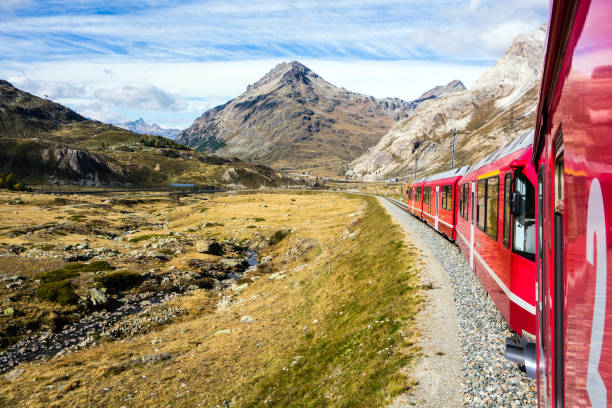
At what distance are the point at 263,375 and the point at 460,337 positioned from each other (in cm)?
1080

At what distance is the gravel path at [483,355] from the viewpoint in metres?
10.1

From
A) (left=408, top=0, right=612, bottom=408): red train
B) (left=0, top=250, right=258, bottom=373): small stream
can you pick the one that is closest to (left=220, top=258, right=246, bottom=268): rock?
(left=0, top=250, right=258, bottom=373): small stream

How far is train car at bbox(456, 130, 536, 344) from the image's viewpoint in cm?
973

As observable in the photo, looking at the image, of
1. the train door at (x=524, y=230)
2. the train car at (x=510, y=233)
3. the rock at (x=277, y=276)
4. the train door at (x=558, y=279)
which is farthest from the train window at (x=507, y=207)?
the rock at (x=277, y=276)

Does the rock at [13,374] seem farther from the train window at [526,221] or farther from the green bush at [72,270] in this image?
the train window at [526,221]

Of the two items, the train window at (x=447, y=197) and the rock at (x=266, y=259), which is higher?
the train window at (x=447, y=197)

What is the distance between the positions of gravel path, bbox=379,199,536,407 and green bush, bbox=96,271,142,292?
34858 millimetres

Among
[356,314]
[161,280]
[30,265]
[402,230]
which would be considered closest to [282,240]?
[161,280]

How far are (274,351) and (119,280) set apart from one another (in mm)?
26950

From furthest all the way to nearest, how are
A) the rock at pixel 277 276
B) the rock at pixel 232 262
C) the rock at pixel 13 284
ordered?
the rock at pixel 232 262, the rock at pixel 277 276, the rock at pixel 13 284

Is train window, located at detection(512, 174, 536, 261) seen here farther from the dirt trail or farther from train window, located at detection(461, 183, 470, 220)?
train window, located at detection(461, 183, 470, 220)

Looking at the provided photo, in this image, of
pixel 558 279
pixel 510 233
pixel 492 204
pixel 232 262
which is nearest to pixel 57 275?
pixel 232 262

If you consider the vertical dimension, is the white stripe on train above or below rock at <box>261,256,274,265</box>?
above

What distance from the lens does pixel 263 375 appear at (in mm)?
19453
